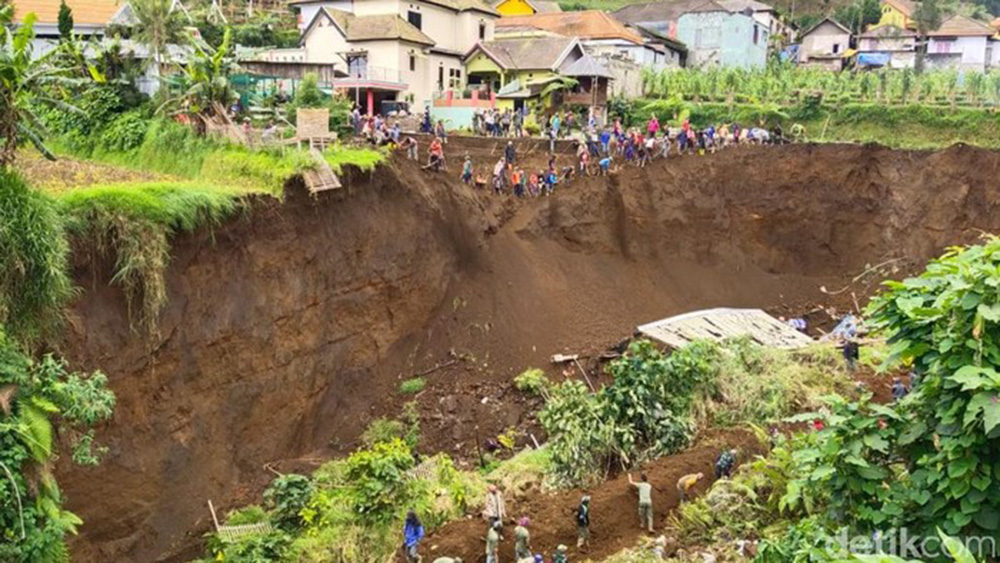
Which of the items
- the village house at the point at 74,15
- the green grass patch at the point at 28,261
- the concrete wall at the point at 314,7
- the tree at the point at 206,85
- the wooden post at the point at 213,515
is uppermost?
the concrete wall at the point at 314,7

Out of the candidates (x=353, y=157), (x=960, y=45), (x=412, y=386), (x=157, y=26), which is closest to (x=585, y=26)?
(x=960, y=45)

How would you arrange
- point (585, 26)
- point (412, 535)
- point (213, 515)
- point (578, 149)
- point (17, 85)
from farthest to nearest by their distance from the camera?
point (585, 26), point (578, 149), point (213, 515), point (17, 85), point (412, 535)

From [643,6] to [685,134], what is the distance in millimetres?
34431

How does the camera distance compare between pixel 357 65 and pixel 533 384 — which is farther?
pixel 357 65

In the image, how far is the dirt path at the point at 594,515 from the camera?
501 inches

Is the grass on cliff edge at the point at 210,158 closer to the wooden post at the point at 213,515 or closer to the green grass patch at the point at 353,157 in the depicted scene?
the green grass patch at the point at 353,157

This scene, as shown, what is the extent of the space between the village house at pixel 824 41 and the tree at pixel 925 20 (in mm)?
5102

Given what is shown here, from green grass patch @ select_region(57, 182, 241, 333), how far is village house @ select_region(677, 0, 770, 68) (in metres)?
39.5

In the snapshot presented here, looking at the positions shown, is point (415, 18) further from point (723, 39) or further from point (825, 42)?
point (825, 42)

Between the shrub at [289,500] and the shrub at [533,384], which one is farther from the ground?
the shrub at [533,384]

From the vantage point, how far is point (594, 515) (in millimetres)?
13305

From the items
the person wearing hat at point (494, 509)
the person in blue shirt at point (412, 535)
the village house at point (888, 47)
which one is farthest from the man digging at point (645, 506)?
the village house at point (888, 47)

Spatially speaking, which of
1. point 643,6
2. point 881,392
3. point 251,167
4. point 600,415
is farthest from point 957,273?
point 643,6

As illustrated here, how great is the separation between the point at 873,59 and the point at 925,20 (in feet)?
11.4
